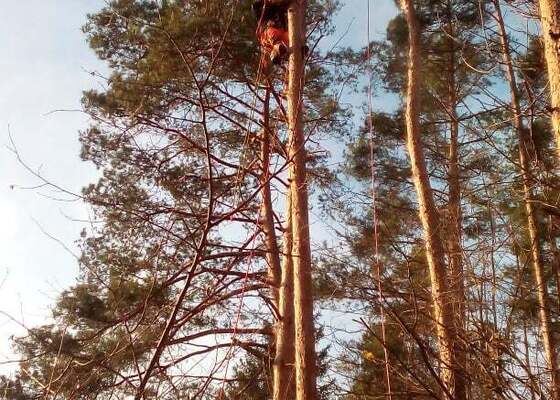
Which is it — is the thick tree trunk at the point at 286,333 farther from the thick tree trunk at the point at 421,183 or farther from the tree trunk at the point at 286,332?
the thick tree trunk at the point at 421,183

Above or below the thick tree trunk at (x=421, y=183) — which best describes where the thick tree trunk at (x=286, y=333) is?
below

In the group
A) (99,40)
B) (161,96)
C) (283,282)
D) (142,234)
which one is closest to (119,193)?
(142,234)

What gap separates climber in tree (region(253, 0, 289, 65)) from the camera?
571 cm

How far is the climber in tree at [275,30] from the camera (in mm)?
5715

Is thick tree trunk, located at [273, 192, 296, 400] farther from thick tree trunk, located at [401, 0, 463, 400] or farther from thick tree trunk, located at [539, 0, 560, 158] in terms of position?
thick tree trunk, located at [539, 0, 560, 158]

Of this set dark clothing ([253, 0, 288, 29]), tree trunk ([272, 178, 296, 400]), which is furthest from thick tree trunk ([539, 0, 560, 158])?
dark clothing ([253, 0, 288, 29])

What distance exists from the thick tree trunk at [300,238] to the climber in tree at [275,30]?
0.77 ft

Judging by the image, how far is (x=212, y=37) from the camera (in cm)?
660

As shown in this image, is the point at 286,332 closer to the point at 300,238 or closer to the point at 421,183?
the point at 300,238

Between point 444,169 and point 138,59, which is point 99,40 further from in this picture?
point 444,169

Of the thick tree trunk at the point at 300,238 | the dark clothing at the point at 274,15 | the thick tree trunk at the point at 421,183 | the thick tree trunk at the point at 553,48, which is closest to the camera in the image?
the thick tree trunk at the point at 553,48

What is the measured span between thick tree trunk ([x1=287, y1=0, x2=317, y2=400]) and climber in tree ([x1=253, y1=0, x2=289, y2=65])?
234mm

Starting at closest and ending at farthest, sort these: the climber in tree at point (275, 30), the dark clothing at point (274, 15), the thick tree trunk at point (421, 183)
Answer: the climber in tree at point (275, 30) < the dark clothing at point (274, 15) < the thick tree trunk at point (421, 183)

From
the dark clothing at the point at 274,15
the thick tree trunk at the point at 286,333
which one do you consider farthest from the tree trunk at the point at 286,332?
the dark clothing at the point at 274,15
